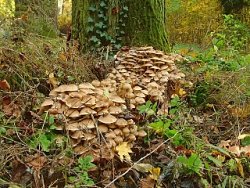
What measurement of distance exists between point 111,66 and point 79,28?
0.76 m

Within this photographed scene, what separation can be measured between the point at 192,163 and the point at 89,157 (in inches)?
27.8

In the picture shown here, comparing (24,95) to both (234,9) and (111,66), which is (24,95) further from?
(234,9)

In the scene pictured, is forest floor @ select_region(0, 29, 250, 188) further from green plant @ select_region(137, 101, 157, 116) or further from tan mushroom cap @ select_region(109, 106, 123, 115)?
tan mushroom cap @ select_region(109, 106, 123, 115)

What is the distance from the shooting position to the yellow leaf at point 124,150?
9.99 ft

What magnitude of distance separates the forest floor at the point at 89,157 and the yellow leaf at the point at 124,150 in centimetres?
5

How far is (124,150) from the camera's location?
3066 millimetres

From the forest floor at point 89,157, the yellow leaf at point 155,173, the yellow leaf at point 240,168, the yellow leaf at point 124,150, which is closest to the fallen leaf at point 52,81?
the forest floor at point 89,157

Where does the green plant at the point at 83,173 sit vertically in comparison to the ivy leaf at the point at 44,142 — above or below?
below

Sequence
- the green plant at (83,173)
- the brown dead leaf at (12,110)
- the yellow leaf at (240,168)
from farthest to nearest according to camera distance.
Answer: the brown dead leaf at (12,110) < the yellow leaf at (240,168) < the green plant at (83,173)

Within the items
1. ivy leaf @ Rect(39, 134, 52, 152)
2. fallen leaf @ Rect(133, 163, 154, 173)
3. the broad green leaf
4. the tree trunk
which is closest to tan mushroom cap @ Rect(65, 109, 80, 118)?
ivy leaf @ Rect(39, 134, 52, 152)

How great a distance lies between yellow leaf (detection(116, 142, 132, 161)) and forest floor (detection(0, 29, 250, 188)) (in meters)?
0.05

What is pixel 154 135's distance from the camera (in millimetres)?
3451

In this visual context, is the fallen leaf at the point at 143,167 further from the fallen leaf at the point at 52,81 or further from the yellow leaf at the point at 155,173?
the fallen leaf at the point at 52,81

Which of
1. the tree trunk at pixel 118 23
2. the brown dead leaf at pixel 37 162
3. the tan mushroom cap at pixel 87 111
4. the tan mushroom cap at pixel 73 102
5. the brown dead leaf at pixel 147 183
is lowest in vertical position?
the brown dead leaf at pixel 147 183
